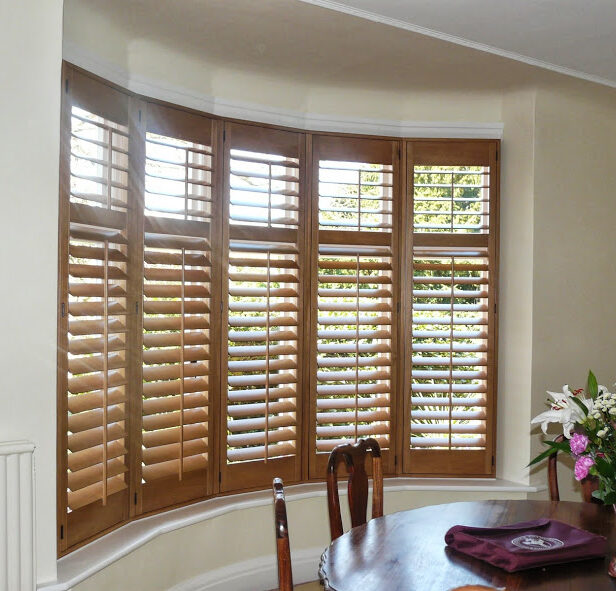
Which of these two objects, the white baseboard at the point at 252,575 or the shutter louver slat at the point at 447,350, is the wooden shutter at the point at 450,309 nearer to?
the shutter louver slat at the point at 447,350

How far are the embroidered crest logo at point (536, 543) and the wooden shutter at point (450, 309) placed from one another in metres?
2.14

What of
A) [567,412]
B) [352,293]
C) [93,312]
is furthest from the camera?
[352,293]

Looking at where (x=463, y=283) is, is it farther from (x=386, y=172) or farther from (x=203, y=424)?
(x=203, y=424)

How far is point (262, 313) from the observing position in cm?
410

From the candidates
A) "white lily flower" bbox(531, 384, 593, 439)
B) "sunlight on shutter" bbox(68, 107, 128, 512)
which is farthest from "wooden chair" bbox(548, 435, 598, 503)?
"sunlight on shutter" bbox(68, 107, 128, 512)

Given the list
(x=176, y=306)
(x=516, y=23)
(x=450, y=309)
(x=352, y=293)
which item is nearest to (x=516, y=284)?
(x=450, y=309)

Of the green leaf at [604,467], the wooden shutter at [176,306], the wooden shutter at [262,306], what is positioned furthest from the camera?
the wooden shutter at [262,306]

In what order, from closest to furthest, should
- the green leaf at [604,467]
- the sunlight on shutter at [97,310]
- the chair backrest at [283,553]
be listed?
the chair backrest at [283,553] → the green leaf at [604,467] → the sunlight on shutter at [97,310]

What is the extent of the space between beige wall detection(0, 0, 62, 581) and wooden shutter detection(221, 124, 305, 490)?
51.5 inches

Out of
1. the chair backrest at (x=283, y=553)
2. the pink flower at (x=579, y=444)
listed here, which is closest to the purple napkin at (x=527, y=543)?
the pink flower at (x=579, y=444)

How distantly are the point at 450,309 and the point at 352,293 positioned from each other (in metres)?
0.57

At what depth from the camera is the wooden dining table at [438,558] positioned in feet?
6.75

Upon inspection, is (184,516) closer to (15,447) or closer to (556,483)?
(15,447)

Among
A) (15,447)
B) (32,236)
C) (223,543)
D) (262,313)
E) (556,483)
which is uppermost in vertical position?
(32,236)
